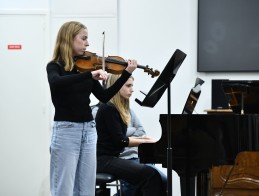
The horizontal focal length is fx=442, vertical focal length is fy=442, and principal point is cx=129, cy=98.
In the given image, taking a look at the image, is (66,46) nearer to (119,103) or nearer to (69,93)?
(69,93)

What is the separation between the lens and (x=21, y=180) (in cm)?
492

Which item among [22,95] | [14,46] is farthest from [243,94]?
[14,46]

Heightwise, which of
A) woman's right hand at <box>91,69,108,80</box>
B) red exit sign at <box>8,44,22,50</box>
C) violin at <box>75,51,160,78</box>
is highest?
red exit sign at <box>8,44,22,50</box>

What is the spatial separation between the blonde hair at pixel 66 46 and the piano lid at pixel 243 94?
0.97 m

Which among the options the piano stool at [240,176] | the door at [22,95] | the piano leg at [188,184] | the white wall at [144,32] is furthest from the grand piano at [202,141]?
the door at [22,95]

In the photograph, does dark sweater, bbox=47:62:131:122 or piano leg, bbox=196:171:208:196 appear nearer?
dark sweater, bbox=47:62:131:122

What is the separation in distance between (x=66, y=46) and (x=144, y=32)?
228 centimetres

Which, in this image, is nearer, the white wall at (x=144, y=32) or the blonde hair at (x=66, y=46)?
the blonde hair at (x=66, y=46)

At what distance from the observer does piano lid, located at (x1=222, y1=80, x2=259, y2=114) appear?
2.74m

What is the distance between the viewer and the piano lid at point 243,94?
274cm

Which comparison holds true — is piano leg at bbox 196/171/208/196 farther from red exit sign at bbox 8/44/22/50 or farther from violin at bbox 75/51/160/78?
red exit sign at bbox 8/44/22/50

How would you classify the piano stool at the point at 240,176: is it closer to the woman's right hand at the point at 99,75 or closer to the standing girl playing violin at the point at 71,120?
the standing girl playing violin at the point at 71,120

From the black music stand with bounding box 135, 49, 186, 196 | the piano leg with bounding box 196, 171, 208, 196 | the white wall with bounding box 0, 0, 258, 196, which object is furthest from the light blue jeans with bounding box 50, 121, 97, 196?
the white wall with bounding box 0, 0, 258, 196

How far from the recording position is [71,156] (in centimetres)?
268
